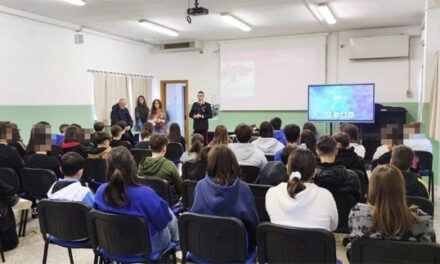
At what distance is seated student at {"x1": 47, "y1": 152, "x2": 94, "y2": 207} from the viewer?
2656 mm

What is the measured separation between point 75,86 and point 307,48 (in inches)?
208

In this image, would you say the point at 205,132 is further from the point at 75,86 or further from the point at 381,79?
the point at 381,79

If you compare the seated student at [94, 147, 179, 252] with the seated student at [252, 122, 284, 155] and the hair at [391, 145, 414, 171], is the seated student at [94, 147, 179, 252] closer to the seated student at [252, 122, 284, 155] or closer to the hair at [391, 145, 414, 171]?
the hair at [391, 145, 414, 171]

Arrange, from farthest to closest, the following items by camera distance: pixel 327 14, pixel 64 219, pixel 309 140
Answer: pixel 327 14
pixel 309 140
pixel 64 219

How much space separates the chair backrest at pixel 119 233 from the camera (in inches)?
86.4

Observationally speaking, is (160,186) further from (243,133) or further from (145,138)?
(145,138)

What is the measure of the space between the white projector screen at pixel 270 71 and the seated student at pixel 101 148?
5.66 metres

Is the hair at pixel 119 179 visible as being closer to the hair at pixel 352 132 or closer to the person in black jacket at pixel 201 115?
the hair at pixel 352 132

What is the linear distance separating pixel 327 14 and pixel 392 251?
6013 millimetres

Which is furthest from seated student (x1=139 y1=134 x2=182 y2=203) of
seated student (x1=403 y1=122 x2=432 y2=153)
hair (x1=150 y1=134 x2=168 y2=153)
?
seated student (x1=403 y1=122 x2=432 y2=153)

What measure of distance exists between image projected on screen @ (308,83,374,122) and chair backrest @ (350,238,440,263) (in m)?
6.58

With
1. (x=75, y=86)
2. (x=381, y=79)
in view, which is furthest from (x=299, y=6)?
(x=75, y=86)

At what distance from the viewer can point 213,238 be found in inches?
85.2

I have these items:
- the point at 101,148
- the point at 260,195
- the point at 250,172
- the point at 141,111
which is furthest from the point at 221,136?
the point at 141,111
